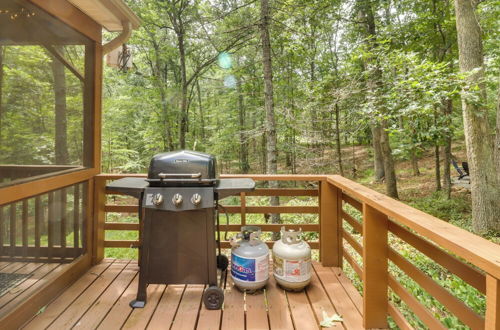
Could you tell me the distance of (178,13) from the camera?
7.70 metres

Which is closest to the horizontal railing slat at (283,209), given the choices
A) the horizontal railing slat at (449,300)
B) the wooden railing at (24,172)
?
the horizontal railing slat at (449,300)

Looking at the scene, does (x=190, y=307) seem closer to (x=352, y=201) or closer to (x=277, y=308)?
(x=277, y=308)

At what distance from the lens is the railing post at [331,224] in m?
2.58

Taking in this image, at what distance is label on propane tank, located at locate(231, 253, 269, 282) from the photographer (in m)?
2.08

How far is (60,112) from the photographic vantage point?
7.61 ft

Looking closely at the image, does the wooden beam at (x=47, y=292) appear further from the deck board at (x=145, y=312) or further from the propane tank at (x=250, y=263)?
the propane tank at (x=250, y=263)

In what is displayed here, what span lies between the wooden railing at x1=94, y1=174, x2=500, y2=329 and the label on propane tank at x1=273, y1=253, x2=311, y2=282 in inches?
15.5

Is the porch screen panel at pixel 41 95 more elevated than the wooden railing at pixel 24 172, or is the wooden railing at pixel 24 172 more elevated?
the porch screen panel at pixel 41 95

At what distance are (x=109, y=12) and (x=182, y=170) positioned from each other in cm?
158

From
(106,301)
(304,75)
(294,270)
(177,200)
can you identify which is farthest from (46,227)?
(304,75)

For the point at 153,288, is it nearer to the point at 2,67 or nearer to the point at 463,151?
the point at 2,67

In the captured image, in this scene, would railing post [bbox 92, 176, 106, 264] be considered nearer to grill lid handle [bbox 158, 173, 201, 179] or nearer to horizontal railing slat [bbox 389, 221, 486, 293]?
grill lid handle [bbox 158, 173, 201, 179]

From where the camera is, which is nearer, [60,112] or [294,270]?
[294,270]

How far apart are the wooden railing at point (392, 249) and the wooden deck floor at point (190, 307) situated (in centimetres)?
24
